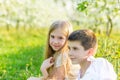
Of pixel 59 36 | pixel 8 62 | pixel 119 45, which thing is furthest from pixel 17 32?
pixel 59 36

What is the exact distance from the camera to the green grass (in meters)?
6.91

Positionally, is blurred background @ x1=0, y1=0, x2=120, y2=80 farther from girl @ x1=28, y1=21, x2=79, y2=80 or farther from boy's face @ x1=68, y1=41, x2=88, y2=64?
boy's face @ x1=68, y1=41, x2=88, y2=64

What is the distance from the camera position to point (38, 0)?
18344 mm

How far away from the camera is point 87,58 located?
17.8ft

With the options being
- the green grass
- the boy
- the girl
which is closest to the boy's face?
the boy

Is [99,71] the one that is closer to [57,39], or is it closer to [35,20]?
[57,39]

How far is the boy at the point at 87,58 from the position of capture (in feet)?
17.4

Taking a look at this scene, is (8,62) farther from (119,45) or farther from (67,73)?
(67,73)

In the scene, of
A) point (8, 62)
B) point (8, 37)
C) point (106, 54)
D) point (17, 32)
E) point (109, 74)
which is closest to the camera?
point (109, 74)

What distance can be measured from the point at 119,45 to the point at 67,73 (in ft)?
5.66

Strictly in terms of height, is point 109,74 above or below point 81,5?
below

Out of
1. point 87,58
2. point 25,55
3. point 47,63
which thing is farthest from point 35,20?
point 87,58

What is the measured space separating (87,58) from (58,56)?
0.49 metres

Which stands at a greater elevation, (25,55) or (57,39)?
(57,39)
